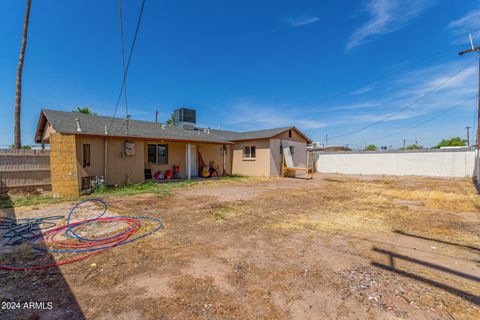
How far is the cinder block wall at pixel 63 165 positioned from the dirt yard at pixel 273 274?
5.19 meters

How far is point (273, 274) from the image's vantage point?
2562 millimetres

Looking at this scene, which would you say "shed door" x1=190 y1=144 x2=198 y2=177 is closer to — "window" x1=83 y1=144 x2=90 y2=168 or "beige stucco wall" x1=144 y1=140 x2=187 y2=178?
"beige stucco wall" x1=144 y1=140 x2=187 y2=178

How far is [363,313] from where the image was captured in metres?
1.90

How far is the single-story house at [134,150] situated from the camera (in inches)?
305

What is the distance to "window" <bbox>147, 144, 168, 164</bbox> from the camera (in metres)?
12.0

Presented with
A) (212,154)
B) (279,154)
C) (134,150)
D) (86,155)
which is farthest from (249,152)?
(86,155)

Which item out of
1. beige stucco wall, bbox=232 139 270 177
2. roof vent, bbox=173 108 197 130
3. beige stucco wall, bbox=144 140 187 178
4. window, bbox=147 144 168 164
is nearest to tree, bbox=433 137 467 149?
beige stucco wall, bbox=232 139 270 177

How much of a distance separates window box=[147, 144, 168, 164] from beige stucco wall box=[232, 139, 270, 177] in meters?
5.28

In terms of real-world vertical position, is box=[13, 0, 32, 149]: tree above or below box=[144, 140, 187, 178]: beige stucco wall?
above

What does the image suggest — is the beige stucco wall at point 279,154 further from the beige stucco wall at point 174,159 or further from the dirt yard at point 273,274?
the dirt yard at point 273,274

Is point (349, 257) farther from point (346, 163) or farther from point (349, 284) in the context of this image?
point (346, 163)

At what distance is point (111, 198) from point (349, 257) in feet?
24.2

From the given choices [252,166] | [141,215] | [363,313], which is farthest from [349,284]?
[252,166]

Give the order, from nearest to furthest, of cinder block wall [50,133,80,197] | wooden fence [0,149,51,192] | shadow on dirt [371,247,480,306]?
shadow on dirt [371,247,480,306] → cinder block wall [50,133,80,197] → wooden fence [0,149,51,192]
